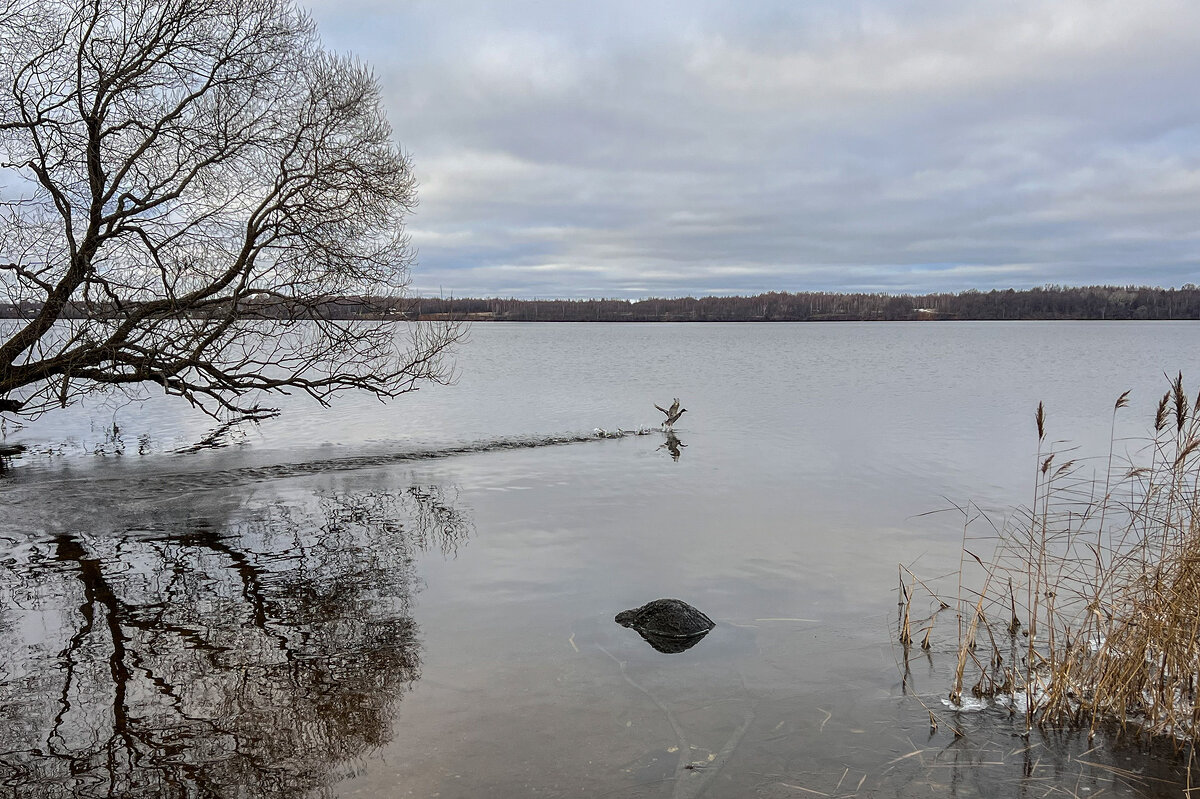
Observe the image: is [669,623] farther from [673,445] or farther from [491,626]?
[673,445]

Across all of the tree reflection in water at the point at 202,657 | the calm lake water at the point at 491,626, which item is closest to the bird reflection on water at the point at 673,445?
the calm lake water at the point at 491,626

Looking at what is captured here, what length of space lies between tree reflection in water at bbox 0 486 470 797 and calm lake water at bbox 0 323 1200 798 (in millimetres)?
29

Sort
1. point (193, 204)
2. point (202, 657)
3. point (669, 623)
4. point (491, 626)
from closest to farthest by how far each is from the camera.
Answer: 1. point (202, 657)
2. point (669, 623)
3. point (491, 626)
4. point (193, 204)

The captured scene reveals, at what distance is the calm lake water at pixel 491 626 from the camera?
525cm

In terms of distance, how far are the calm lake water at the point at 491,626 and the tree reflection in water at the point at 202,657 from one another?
29mm

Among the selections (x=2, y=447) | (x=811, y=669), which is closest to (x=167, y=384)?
(x=2, y=447)

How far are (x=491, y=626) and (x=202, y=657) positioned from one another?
2.55m

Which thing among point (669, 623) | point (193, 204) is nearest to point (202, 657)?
point (669, 623)

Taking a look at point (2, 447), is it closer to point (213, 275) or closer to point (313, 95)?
point (213, 275)

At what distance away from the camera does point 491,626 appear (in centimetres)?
790

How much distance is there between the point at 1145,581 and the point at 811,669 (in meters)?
Answer: 2.62

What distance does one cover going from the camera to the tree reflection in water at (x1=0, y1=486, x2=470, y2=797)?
5.11 m

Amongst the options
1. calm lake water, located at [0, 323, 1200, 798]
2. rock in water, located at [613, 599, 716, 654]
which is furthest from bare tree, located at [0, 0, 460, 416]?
rock in water, located at [613, 599, 716, 654]

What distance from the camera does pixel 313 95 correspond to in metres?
15.6
